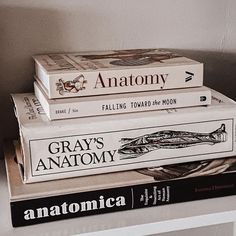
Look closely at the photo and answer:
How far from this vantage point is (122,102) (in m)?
0.58

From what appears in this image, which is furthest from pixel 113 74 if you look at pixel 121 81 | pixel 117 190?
pixel 117 190

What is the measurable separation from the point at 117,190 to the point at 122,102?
104 millimetres

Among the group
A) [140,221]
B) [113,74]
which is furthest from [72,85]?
[140,221]

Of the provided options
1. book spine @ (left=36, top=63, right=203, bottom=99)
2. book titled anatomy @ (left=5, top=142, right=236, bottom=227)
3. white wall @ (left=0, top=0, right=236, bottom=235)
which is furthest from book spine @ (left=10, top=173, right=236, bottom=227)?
white wall @ (left=0, top=0, right=236, bottom=235)

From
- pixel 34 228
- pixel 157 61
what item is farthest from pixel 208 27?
pixel 34 228

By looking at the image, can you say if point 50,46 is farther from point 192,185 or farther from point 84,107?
point 192,185

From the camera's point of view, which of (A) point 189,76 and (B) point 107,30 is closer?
(A) point 189,76

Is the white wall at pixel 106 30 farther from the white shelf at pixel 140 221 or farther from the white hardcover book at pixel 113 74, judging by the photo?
the white shelf at pixel 140 221

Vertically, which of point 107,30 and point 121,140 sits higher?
point 107,30

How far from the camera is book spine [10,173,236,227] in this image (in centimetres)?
52

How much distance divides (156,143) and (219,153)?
3.4 inches

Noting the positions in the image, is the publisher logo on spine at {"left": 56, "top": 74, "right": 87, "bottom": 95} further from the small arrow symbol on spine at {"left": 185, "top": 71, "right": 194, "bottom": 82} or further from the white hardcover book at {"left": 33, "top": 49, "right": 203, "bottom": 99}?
the small arrow symbol on spine at {"left": 185, "top": 71, "right": 194, "bottom": 82}

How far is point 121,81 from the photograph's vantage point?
0.58 m

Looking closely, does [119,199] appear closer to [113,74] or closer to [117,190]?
[117,190]
